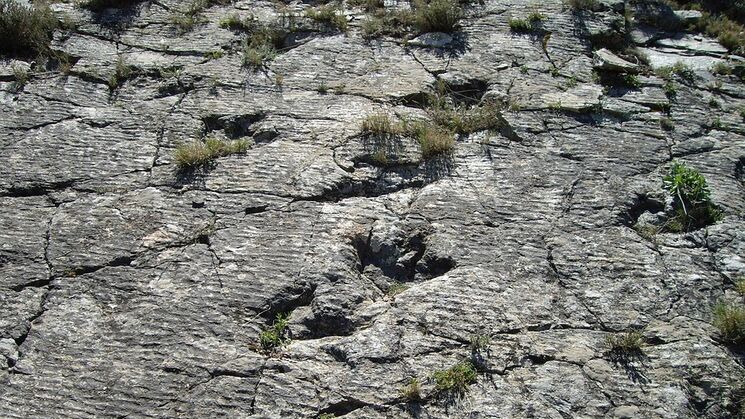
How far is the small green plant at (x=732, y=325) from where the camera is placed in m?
4.59

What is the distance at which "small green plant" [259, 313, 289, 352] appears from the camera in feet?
15.1

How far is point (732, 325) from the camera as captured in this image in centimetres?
461

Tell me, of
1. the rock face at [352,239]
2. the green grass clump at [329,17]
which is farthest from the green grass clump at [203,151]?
the green grass clump at [329,17]

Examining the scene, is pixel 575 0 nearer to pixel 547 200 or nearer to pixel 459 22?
pixel 459 22

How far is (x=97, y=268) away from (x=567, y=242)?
3586mm

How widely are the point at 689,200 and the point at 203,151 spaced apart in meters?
4.13

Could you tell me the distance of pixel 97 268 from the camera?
16.7 ft

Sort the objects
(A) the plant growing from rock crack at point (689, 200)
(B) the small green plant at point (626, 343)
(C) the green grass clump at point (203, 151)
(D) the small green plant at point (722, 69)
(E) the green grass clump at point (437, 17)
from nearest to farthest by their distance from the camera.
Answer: (B) the small green plant at point (626, 343) < (A) the plant growing from rock crack at point (689, 200) < (C) the green grass clump at point (203, 151) < (D) the small green plant at point (722, 69) < (E) the green grass clump at point (437, 17)

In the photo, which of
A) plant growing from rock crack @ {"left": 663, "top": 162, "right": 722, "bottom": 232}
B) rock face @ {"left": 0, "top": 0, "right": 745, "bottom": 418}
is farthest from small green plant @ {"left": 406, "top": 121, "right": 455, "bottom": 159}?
plant growing from rock crack @ {"left": 663, "top": 162, "right": 722, "bottom": 232}

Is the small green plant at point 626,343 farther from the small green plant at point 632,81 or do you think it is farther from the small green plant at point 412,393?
the small green plant at point 632,81

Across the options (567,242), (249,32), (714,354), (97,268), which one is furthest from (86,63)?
(714,354)

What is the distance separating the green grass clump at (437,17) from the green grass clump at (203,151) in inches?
108

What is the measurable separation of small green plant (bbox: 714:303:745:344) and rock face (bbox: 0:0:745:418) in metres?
0.08

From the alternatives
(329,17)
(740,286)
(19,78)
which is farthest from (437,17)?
(19,78)
